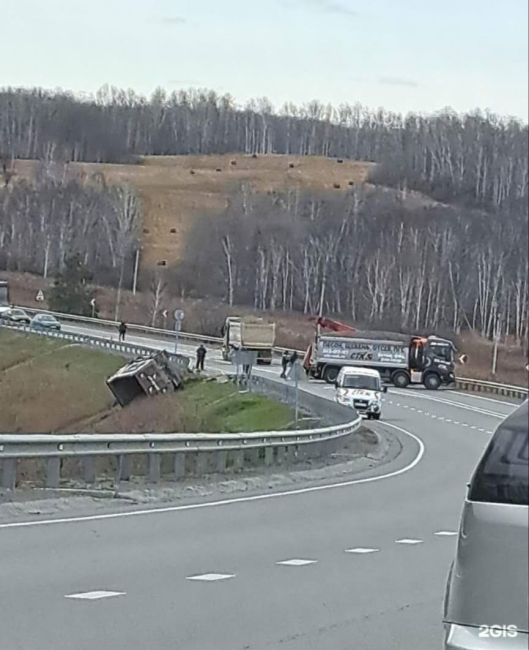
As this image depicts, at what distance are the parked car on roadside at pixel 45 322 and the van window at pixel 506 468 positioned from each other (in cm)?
7089

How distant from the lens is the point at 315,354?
250 ft

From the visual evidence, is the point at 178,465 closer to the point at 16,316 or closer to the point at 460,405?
the point at 460,405

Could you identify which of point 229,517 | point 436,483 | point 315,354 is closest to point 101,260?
point 315,354

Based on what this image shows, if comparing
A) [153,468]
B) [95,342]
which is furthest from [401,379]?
[153,468]

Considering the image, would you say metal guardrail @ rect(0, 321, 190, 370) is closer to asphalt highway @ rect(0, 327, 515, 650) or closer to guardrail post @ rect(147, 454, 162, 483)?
guardrail post @ rect(147, 454, 162, 483)

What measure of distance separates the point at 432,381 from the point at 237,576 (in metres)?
63.7

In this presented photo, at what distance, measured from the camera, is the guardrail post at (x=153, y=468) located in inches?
840

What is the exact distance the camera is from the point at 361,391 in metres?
51.0

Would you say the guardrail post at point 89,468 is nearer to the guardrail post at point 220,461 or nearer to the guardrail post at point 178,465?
the guardrail post at point 178,465

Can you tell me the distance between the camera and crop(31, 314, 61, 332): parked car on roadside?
3000 inches

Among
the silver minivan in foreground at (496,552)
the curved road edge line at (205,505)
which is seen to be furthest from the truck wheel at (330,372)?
the silver minivan in foreground at (496,552)

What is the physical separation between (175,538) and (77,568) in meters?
2.80

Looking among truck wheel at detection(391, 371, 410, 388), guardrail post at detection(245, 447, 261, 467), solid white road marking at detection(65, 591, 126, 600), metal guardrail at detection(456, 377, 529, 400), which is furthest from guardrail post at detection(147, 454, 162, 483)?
truck wheel at detection(391, 371, 410, 388)

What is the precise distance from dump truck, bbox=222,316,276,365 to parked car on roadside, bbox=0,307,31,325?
10.8 m
